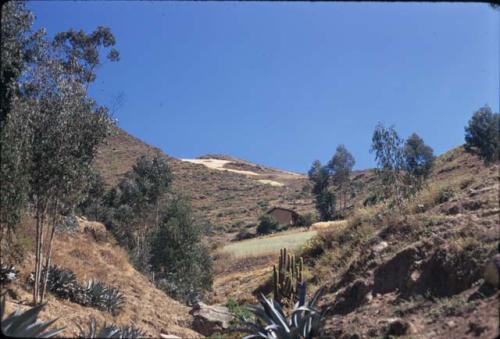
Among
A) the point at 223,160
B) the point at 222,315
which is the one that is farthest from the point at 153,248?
the point at 223,160

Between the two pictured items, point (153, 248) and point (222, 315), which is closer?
point (222, 315)

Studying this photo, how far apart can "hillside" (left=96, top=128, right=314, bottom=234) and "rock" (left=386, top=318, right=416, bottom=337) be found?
5467 cm

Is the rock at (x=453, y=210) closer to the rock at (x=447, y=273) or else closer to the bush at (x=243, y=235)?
the rock at (x=447, y=273)

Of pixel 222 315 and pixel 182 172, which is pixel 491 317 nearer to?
pixel 222 315

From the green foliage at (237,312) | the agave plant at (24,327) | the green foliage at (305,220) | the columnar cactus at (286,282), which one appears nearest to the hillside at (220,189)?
the green foliage at (305,220)

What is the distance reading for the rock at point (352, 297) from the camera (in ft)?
36.4

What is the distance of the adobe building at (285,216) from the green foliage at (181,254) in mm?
36694

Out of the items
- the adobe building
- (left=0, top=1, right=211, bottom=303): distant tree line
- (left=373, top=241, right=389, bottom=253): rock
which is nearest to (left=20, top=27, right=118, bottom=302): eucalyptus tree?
(left=0, top=1, right=211, bottom=303): distant tree line

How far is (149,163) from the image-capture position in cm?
3997

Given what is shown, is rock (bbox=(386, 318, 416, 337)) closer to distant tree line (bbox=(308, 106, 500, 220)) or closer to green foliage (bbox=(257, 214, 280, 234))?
distant tree line (bbox=(308, 106, 500, 220))

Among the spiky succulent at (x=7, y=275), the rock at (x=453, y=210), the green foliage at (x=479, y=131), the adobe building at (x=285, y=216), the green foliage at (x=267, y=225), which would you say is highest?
the green foliage at (x=479, y=131)

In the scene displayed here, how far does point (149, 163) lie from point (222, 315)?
25.1 m

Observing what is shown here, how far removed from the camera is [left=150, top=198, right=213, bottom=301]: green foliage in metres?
29.5

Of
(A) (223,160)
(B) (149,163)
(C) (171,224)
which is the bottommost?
(C) (171,224)
